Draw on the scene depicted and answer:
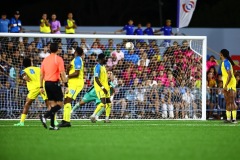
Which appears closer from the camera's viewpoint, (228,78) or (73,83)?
(73,83)

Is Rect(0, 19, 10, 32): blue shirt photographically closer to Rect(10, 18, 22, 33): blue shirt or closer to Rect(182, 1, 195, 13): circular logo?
Rect(10, 18, 22, 33): blue shirt

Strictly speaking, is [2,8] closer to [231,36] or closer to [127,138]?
[231,36]

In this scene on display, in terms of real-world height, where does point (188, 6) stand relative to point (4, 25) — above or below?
above

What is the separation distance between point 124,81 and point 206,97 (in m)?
3.37

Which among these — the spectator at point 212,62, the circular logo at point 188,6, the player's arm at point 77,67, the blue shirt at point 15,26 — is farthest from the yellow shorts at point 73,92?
the circular logo at point 188,6

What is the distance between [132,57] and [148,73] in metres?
0.77

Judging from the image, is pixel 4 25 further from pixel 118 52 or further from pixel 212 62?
pixel 212 62

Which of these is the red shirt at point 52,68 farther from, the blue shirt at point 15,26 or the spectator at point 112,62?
the blue shirt at point 15,26

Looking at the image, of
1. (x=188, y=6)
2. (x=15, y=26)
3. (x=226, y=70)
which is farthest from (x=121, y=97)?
(x=188, y=6)

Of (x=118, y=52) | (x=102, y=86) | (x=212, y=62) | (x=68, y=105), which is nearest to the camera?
(x=68, y=105)

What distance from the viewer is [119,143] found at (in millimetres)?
12891

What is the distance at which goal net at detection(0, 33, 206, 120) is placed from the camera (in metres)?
22.2

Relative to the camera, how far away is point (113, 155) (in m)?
11.0

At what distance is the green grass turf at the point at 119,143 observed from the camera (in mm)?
10961
